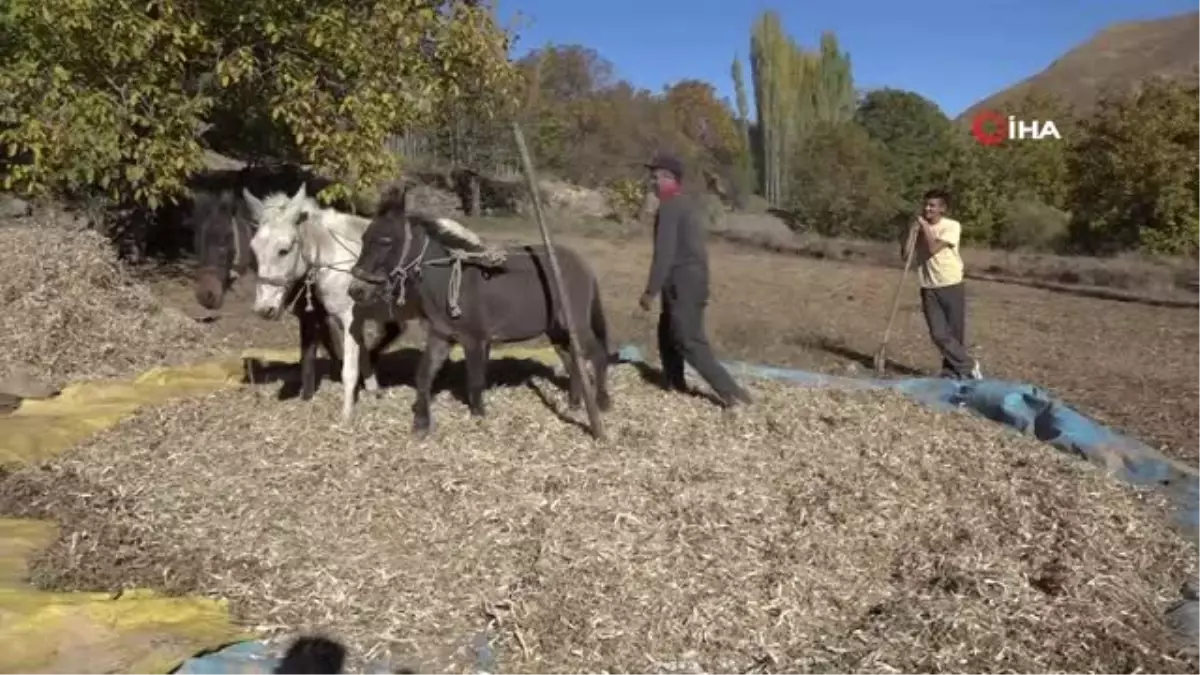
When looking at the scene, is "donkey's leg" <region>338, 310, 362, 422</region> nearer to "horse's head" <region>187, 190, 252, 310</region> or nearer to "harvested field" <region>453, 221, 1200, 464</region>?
"horse's head" <region>187, 190, 252, 310</region>

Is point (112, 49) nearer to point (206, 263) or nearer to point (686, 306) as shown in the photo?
point (206, 263)

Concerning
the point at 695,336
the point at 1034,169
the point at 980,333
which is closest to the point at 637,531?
the point at 695,336

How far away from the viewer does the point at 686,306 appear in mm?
7066

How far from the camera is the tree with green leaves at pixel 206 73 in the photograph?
1030 centimetres

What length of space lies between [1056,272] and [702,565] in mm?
16890

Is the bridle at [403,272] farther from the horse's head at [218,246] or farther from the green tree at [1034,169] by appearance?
the green tree at [1034,169]

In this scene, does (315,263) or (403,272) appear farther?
(315,263)

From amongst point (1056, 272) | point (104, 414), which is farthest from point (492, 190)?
point (104, 414)

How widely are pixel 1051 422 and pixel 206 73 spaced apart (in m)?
9.42

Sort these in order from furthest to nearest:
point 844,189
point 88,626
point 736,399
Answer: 1. point 844,189
2. point 736,399
3. point 88,626

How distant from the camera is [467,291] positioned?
22.0ft

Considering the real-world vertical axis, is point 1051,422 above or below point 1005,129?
below

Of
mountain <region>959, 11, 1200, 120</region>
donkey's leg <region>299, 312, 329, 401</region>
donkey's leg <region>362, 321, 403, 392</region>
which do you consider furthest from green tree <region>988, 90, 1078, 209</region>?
mountain <region>959, 11, 1200, 120</region>

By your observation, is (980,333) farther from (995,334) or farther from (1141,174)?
(1141,174)
